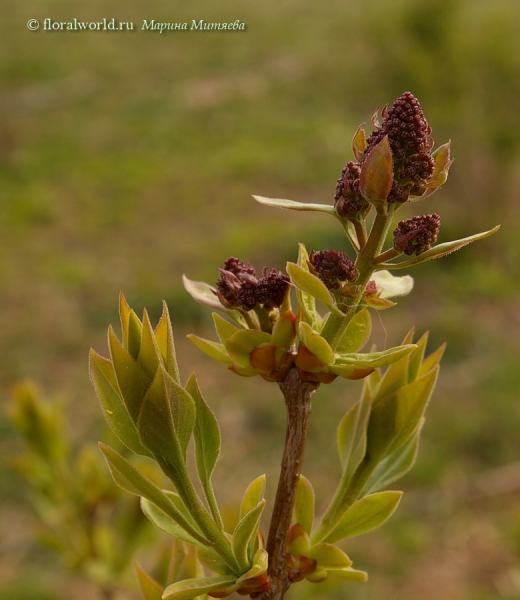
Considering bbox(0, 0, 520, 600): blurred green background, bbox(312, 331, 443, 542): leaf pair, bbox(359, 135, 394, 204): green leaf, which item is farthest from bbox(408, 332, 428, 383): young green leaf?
bbox(0, 0, 520, 600): blurred green background

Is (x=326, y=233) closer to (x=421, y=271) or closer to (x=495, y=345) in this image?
(x=421, y=271)

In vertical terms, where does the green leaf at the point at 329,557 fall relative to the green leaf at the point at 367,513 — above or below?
below

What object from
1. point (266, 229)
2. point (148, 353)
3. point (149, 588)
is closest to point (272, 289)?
point (148, 353)

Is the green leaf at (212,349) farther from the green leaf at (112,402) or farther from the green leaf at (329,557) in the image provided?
the green leaf at (329,557)

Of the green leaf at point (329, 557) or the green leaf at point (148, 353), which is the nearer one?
the green leaf at point (148, 353)

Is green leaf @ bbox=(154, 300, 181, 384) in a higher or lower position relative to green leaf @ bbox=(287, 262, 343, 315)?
lower

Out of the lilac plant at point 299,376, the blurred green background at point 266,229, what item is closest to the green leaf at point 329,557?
the lilac plant at point 299,376

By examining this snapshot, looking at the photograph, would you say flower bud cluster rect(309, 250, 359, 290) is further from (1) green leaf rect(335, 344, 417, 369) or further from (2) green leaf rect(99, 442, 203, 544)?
(2) green leaf rect(99, 442, 203, 544)
